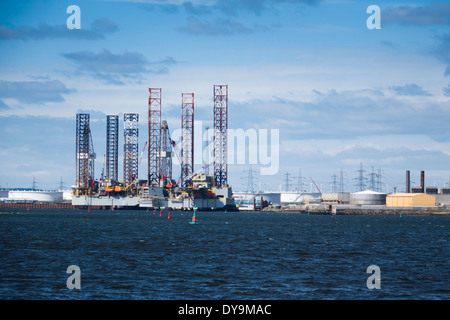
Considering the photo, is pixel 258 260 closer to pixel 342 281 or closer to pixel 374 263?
pixel 374 263

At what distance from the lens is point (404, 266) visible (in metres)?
51.8

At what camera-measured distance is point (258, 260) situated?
5444 cm

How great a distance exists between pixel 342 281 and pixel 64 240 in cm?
4344

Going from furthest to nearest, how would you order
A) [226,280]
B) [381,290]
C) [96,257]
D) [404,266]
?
[96,257] → [404,266] → [226,280] → [381,290]

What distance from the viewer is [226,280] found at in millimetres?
41938
